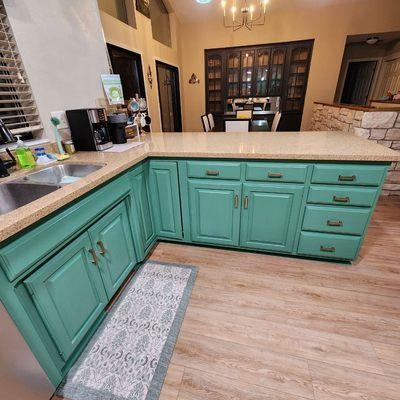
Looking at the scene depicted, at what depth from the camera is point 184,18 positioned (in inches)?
195

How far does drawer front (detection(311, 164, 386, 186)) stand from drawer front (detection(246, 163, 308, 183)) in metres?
0.09

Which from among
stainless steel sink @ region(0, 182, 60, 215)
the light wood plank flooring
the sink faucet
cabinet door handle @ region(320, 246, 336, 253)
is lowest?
the light wood plank flooring

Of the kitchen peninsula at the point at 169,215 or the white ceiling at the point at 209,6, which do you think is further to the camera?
the white ceiling at the point at 209,6

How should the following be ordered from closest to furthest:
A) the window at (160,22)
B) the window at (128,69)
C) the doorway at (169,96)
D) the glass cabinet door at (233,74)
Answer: the window at (128,69) → the window at (160,22) → the doorway at (169,96) → the glass cabinet door at (233,74)

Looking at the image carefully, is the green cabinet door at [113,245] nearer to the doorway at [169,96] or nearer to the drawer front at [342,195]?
the drawer front at [342,195]

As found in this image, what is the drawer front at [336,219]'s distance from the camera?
1522mm

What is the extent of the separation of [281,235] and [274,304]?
0.51 meters

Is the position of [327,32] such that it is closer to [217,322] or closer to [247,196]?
[247,196]

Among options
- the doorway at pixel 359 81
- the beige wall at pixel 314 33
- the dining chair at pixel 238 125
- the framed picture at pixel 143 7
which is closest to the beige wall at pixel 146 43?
the framed picture at pixel 143 7

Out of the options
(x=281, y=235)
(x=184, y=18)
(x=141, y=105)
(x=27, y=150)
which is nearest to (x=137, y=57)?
(x=141, y=105)

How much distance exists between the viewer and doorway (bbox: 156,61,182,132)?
4.55 meters

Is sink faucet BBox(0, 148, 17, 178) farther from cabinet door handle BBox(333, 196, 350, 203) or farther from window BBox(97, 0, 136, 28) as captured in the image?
window BBox(97, 0, 136, 28)

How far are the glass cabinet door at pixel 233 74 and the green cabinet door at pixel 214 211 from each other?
4.68m

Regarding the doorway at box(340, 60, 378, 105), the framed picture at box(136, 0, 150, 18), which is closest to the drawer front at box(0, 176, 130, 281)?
the framed picture at box(136, 0, 150, 18)
